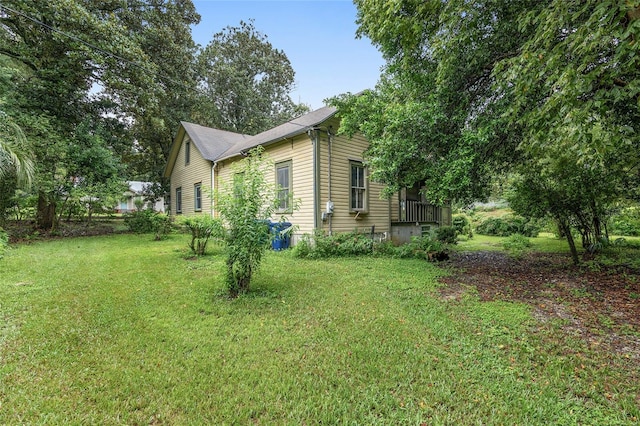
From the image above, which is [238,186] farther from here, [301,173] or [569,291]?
[569,291]

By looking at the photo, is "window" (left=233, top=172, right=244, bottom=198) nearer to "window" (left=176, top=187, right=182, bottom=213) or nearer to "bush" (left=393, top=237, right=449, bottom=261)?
"bush" (left=393, top=237, right=449, bottom=261)

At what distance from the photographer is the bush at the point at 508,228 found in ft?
47.2

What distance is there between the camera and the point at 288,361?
8.72 feet

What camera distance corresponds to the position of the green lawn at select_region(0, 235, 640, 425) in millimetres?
2033

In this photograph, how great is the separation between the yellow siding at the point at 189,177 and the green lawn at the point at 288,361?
9.01 meters

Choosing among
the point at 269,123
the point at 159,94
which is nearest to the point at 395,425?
the point at 159,94

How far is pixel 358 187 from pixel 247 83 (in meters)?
20.3

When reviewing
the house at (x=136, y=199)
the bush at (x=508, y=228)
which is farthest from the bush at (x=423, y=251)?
the house at (x=136, y=199)

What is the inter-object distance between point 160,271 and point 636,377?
6900 millimetres

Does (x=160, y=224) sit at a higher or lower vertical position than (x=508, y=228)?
higher

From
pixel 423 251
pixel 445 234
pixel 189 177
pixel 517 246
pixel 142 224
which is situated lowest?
pixel 517 246

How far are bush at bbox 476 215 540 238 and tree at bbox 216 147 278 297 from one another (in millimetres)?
13643

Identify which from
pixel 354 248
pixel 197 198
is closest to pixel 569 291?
pixel 354 248

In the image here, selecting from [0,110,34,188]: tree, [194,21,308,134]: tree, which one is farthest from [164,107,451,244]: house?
[194,21,308,134]: tree
